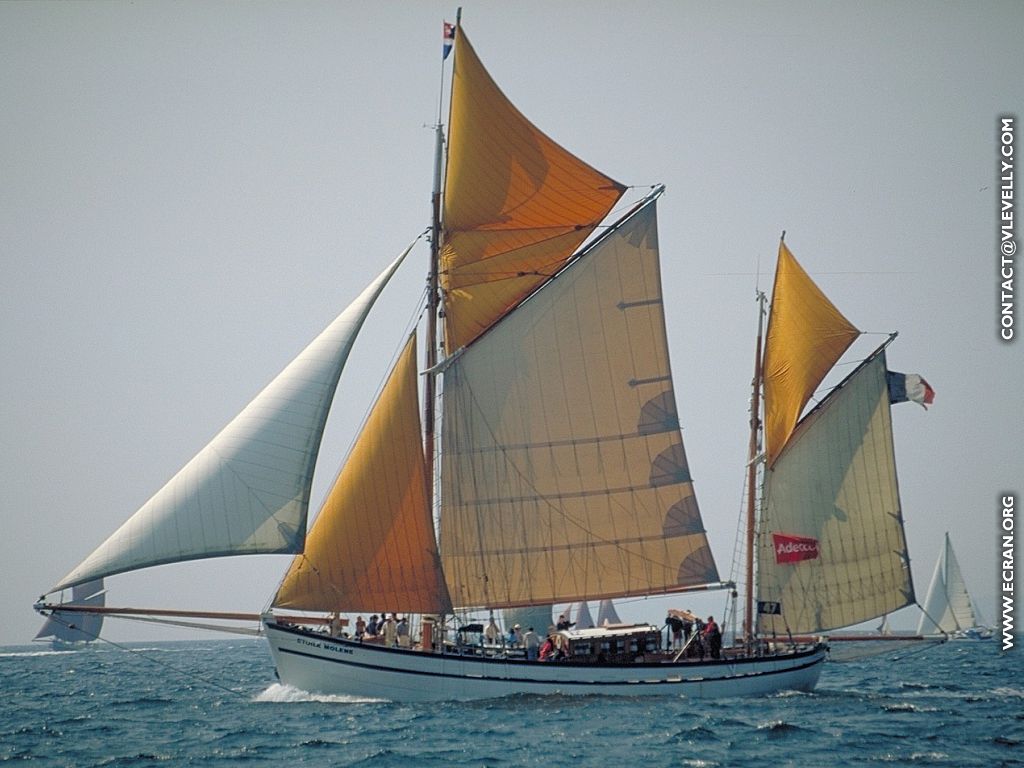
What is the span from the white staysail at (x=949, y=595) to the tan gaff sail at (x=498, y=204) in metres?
73.0

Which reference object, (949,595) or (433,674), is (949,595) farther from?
(433,674)

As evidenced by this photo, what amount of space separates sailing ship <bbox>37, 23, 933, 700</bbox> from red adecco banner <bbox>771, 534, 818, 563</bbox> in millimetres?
80

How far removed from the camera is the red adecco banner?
4562cm

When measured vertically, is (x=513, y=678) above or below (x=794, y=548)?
below

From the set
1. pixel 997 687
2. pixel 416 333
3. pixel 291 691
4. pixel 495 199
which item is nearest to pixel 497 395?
pixel 416 333

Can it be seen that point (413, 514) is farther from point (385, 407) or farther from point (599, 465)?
point (599, 465)

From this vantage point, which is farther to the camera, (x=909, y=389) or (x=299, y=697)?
(x=909, y=389)

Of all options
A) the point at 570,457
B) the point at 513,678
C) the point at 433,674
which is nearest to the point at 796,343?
the point at 570,457

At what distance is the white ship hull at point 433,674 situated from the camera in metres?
38.3

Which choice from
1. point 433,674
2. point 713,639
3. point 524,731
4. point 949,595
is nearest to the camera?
point 524,731

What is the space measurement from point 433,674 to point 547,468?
8926 millimetres

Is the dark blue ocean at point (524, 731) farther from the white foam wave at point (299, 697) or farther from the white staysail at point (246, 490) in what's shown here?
the white staysail at point (246, 490)

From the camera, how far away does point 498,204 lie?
43812 millimetres

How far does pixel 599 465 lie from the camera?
4300cm
